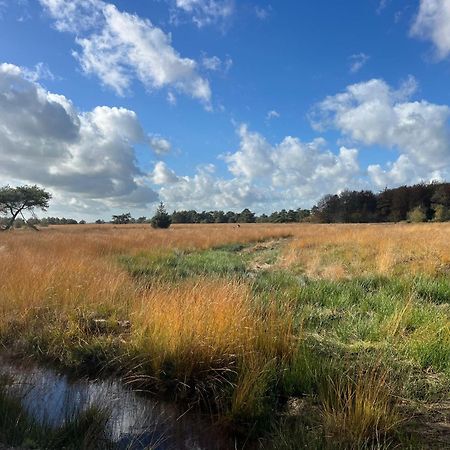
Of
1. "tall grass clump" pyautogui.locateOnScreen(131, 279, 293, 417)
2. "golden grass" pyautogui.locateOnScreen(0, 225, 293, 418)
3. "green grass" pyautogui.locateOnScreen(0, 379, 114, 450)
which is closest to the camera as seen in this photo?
"green grass" pyautogui.locateOnScreen(0, 379, 114, 450)

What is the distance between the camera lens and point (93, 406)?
3.74 meters

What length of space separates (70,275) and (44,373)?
3.15 m

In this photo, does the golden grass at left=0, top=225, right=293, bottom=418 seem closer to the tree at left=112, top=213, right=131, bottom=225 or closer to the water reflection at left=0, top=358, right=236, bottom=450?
the water reflection at left=0, top=358, right=236, bottom=450

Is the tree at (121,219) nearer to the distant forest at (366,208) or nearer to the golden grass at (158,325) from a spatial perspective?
the distant forest at (366,208)

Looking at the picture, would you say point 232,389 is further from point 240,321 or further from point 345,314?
point 345,314

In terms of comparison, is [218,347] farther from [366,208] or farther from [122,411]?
[366,208]

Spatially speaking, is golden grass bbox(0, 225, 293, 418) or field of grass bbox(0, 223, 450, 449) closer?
field of grass bbox(0, 223, 450, 449)

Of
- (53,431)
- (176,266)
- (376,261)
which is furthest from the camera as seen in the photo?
(176,266)

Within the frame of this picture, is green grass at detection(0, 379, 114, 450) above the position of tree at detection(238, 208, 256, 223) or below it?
below

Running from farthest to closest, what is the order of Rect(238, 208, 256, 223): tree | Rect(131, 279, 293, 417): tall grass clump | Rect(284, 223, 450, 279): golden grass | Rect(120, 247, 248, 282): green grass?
Rect(238, 208, 256, 223): tree → Rect(120, 247, 248, 282): green grass → Rect(284, 223, 450, 279): golden grass → Rect(131, 279, 293, 417): tall grass clump

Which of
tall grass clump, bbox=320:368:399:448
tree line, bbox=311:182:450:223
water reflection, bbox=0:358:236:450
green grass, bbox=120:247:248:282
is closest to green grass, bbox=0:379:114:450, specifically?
water reflection, bbox=0:358:236:450

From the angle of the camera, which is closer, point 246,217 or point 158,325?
point 158,325

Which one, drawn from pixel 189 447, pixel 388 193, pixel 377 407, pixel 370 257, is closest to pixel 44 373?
pixel 189 447

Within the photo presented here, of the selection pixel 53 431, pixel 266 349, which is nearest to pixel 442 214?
pixel 266 349
